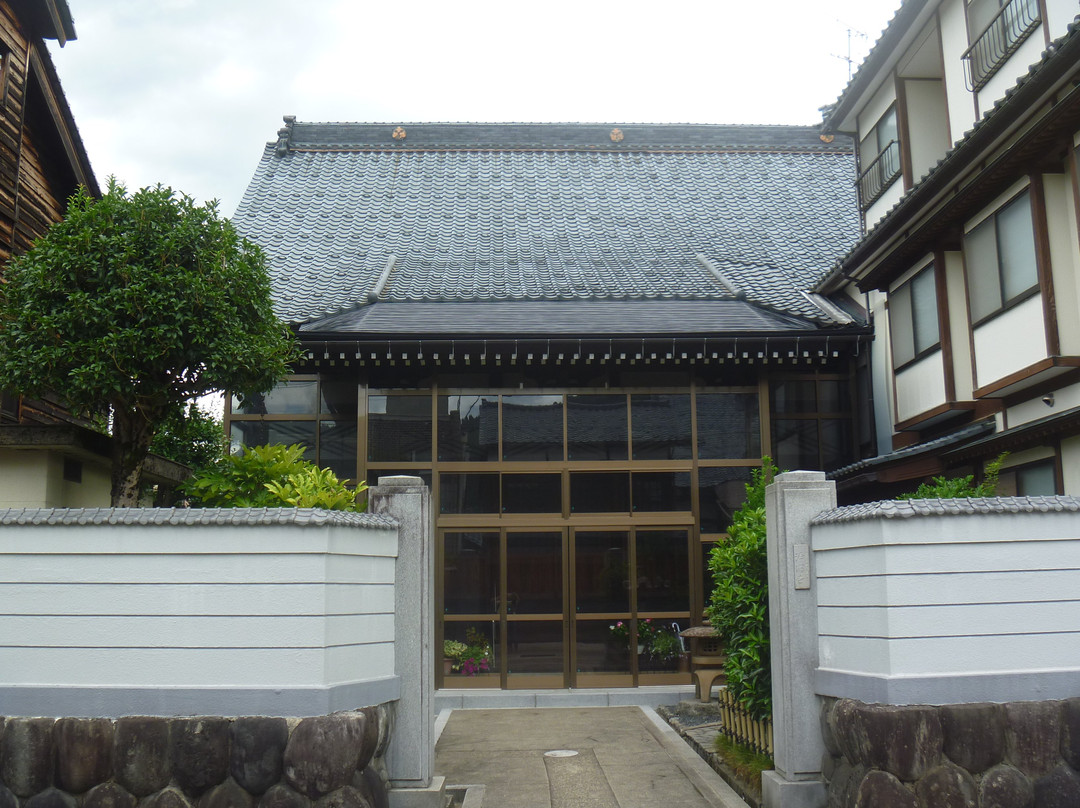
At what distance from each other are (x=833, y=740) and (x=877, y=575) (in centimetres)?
117

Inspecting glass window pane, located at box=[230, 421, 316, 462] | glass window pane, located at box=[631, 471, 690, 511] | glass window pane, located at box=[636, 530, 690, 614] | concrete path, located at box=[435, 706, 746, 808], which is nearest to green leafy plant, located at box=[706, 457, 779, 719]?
concrete path, located at box=[435, 706, 746, 808]

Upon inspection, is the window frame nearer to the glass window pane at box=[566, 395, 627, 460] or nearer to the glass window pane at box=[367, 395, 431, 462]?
the glass window pane at box=[566, 395, 627, 460]

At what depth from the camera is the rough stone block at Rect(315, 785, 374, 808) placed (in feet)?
18.8

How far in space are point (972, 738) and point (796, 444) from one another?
810cm

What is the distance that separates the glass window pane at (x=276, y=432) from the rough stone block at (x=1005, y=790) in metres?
9.49

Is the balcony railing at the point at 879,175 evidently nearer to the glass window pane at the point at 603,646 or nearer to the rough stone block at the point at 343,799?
the glass window pane at the point at 603,646

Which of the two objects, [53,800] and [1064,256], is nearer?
[53,800]

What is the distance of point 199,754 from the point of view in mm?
5758

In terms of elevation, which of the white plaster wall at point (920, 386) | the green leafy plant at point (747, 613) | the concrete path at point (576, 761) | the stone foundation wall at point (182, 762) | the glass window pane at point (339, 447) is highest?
the white plaster wall at point (920, 386)

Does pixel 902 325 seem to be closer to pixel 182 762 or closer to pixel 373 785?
pixel 373 785

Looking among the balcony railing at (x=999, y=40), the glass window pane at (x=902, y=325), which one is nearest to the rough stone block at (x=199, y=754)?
the glass window pane at (x=902, y=325)

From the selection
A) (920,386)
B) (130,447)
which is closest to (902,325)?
(920,386)

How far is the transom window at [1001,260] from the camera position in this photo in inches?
389

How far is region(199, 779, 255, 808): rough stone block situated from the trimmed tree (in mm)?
3578
